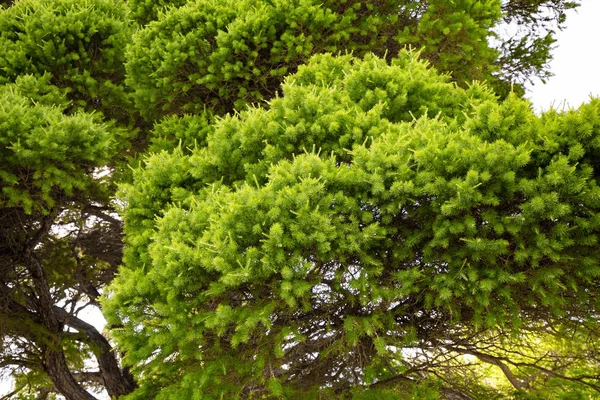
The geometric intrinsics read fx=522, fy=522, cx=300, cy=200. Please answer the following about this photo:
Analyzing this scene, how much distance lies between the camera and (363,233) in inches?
176

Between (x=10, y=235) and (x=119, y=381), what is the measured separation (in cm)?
363

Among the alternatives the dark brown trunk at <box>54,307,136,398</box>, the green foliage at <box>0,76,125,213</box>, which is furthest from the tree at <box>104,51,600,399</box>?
the dark brown trunk at <box>54,307,136,398</box>

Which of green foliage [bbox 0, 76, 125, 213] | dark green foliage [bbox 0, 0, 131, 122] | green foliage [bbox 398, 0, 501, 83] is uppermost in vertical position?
dark green foliage [bbox 0, 0, 131, 122]

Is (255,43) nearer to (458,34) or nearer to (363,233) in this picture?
(458,34)

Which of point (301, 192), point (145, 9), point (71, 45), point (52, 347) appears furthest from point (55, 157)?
point (52, 347)

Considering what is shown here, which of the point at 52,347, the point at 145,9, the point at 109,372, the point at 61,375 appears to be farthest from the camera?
the point at 109,372

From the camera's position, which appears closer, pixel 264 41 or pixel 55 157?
pixel 55 157

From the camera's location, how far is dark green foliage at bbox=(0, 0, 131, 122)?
7.19 metres

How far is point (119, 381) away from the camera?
9.84 m

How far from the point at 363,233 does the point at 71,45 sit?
18.0ft

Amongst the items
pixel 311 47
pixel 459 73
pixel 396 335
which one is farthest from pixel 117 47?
pixel 396 335

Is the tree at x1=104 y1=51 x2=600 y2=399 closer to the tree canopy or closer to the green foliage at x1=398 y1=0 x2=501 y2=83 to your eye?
the tree canopy

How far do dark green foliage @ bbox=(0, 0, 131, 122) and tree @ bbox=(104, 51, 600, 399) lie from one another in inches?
106

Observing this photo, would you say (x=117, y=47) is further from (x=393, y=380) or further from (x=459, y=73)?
(x=393, y=380)
